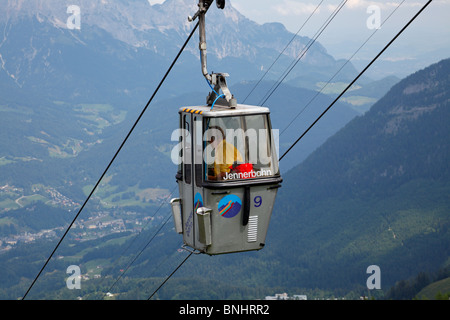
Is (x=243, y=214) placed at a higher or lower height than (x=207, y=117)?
lower

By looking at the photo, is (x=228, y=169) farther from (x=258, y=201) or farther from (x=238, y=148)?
(x=258, y=201)

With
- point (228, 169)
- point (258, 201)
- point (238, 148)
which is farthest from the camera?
point (258, 201)

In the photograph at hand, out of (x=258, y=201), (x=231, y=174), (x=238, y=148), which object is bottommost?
(x=258, y=201)

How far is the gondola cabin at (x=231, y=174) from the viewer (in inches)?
617

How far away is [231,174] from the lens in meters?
15.8

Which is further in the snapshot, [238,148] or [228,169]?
[238,148]

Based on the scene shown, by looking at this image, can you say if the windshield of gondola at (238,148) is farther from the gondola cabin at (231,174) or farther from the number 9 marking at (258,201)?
the number 9 marking at (258,201)

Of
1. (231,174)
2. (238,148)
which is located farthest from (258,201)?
(238,148)

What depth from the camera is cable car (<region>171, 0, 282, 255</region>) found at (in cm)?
1568

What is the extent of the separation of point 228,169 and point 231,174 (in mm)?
127
